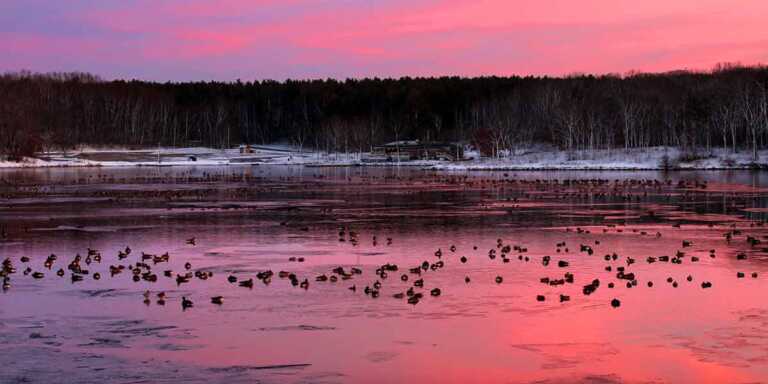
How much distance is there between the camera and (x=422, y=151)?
160875 millimetres

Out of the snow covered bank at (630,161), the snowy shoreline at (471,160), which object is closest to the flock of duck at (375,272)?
the snowy shoreline at (471,160)

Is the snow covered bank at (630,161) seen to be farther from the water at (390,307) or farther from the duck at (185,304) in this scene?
the duck at (185,304)

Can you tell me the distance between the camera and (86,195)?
5291cm

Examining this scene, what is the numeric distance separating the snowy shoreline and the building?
364cm

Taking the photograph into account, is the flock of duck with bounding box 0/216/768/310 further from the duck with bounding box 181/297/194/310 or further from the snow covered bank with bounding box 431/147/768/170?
the snow covered bank with bounding box 431/147/768/170

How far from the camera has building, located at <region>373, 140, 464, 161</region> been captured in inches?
5935

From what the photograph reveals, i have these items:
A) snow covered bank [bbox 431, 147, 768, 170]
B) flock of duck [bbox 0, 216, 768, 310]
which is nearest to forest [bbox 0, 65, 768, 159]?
snow covered bank [bbox 431, 147, 768, 170]

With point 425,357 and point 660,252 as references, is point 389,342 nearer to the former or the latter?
point 425,357

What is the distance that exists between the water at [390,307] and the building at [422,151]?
11200cm

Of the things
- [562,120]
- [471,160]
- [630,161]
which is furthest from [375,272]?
[562,120]

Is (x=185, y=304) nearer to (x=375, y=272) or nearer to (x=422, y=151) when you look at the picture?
(x=375, y=272)

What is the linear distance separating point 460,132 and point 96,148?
224 feet

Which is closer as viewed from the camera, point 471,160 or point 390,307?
point 390,307

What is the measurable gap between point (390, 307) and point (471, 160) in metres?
117
